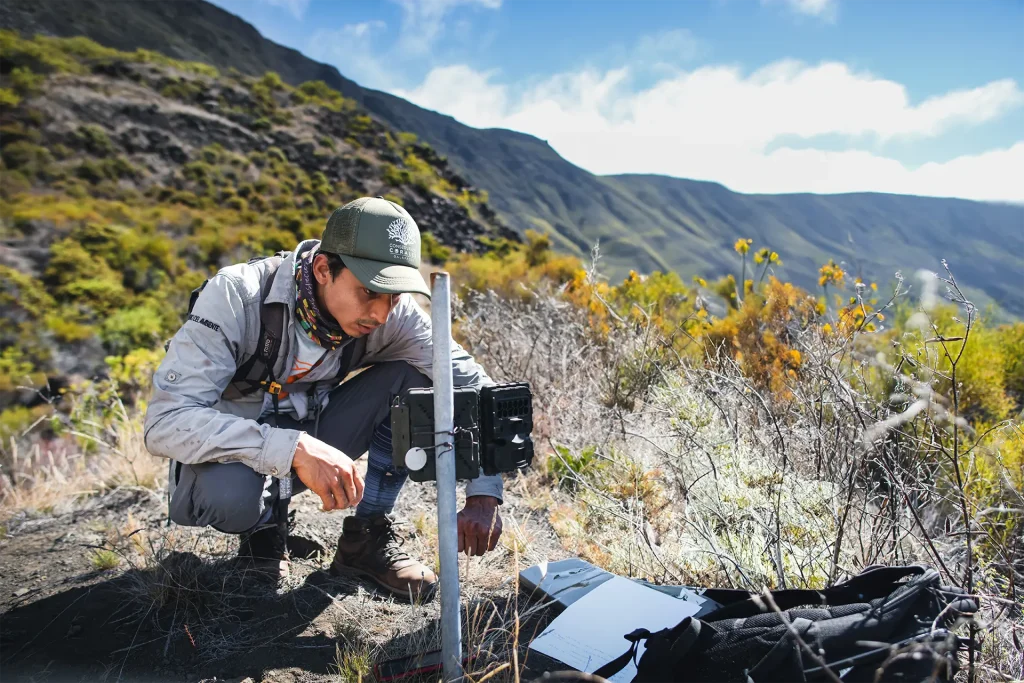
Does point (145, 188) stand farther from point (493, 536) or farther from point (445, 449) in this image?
point (445, 449)

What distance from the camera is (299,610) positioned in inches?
78.4

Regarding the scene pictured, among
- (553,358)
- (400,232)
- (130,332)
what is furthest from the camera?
(130,332)

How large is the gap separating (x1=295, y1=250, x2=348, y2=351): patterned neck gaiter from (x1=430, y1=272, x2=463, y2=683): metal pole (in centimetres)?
89

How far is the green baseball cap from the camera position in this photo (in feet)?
5.83

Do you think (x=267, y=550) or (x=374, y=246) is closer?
(x=374, y=246)

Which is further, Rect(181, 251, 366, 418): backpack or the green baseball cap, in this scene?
Rect(181, 251, 366, 418): backpack

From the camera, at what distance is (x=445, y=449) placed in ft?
3.97

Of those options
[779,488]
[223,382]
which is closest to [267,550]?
[223,382]

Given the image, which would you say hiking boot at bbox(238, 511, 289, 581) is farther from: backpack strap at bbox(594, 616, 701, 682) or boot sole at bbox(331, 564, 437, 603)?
backpack strap at bbox(594, 616, 701, 682)

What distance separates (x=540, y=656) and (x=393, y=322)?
4.09 ft

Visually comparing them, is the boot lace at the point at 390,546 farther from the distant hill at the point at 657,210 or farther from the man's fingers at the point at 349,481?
the distant hill at the point at 657,210

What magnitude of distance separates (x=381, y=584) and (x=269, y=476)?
22.3 inches

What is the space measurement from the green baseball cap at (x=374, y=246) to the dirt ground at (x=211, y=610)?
2.81 feet

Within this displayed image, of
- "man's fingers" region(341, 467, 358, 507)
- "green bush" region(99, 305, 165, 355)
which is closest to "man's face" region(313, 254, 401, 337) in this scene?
"man's fingers" region(341, 467, 358, 507)
